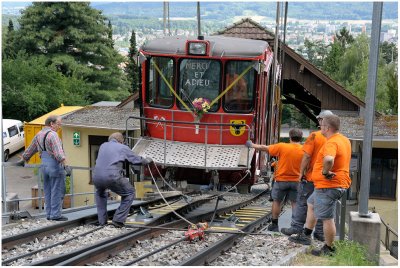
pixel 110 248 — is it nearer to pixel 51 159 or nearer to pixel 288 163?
pixel 51 159

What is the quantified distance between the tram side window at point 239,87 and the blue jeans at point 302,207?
315 cm

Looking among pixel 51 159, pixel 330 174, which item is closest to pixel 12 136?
pixel 51 159

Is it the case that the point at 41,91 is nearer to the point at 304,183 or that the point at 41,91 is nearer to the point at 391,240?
the point at 391,240

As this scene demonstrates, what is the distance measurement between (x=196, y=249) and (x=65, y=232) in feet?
6.97

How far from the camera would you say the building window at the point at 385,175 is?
60.3 feet

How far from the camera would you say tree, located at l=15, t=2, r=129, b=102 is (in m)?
38.4

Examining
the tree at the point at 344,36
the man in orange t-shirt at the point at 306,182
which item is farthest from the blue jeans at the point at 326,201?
the tree at the point at 344,36

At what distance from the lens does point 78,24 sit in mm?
39312

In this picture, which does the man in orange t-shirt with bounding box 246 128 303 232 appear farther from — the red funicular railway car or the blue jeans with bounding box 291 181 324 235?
the red funicular railway car

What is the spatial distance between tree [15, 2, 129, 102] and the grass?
109 feet

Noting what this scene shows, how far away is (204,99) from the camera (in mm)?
11141

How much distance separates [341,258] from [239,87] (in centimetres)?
473

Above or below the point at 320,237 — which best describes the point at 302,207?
above

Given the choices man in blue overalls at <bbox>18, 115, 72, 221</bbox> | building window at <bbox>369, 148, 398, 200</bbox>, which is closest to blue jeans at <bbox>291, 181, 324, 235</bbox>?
man in blue overalls at <bbox>18, 115, 72, 221</bbox>
